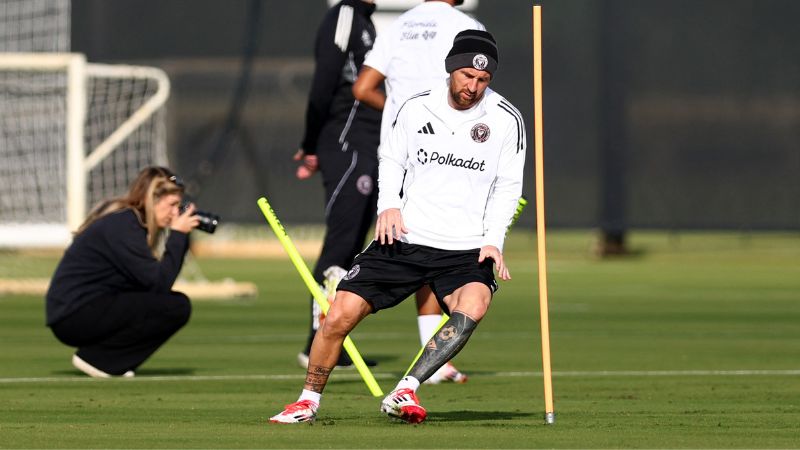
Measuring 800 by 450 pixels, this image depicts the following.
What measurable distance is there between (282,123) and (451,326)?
15978mm

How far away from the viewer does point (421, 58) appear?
32.4 ft

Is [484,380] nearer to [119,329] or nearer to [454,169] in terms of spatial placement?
[119,329]

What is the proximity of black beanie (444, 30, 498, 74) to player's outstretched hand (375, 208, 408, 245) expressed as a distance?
0.66 m

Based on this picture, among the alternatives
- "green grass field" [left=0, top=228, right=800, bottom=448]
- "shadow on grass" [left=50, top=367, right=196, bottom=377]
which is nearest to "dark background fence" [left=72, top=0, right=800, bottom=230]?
"green grass field" [left=0, top=228, right=800, bottom=448]

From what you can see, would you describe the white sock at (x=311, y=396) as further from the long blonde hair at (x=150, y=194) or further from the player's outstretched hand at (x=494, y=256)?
the long blonde hair at (x=150, y=194)

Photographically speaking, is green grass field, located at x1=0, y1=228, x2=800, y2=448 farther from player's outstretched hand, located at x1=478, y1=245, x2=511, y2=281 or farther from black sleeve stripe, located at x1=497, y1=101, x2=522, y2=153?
black sleeve stripe, located at x1=497, y1=101, x2=522, y2=153

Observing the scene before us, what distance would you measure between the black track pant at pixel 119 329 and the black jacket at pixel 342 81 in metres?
1.44

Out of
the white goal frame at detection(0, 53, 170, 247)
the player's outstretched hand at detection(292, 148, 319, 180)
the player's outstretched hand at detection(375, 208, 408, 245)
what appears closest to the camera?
the player's outstretched hand at detection(375, 208, 408, 245)

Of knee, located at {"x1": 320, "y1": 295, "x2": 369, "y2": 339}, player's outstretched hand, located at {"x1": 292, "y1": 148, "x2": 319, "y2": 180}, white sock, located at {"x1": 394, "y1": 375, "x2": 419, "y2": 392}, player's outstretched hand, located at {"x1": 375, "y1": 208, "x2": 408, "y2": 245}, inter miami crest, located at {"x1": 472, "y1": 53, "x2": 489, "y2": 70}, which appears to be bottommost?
white sock, located at {"x1": 394, "y1": 375, "x2": 419, "y2": 392}

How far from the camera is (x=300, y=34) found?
23578 mm

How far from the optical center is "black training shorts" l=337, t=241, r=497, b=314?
798 centimetres

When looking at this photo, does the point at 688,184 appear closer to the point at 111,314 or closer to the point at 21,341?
the point at 21,341

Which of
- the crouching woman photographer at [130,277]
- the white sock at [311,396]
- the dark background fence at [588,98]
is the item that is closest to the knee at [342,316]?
the white sock at [311,396]

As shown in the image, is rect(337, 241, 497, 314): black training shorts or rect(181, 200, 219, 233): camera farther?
rect(181, 200, 219, 233): camera
